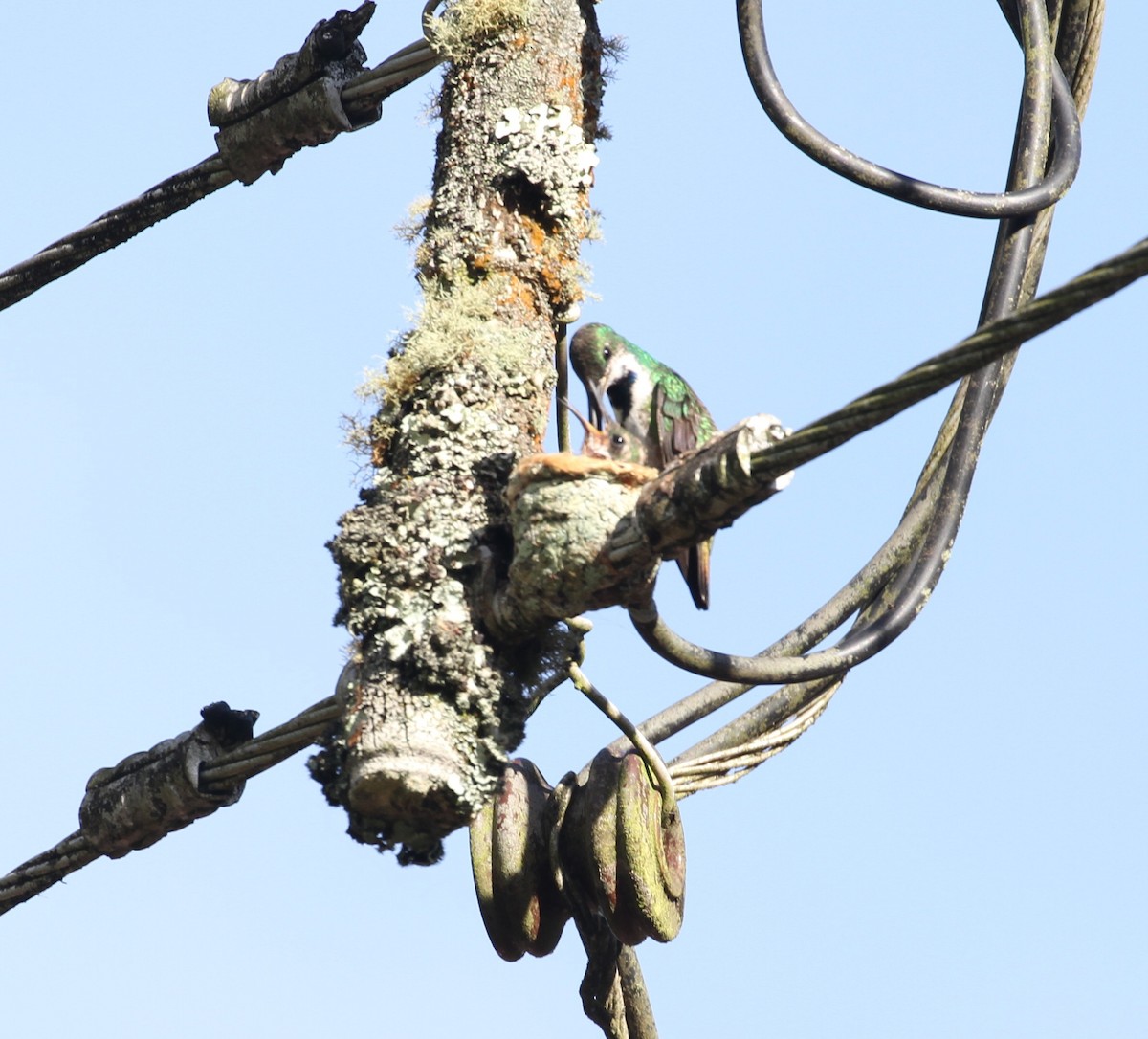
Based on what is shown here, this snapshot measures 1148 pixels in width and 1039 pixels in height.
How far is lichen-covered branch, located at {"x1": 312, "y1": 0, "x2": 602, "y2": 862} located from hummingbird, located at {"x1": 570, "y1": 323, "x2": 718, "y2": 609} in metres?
1.04

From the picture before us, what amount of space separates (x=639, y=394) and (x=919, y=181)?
1095mm

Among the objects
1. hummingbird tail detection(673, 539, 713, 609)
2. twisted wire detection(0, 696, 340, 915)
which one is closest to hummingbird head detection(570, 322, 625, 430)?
hummingbird tail detection(673, 539, 713, 609)

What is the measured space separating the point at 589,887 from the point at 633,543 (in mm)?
1183

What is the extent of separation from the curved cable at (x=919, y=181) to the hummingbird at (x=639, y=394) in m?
0.92

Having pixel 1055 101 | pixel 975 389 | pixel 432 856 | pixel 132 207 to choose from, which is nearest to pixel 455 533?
pixel 432 856

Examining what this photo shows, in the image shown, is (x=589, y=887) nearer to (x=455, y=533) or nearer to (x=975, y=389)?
(x=455, y=533)

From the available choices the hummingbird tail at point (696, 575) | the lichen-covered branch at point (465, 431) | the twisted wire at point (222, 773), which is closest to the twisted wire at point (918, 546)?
the lichen-covered branch at point (465, 431)

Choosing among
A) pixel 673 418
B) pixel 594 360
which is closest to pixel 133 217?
pixel 594 360

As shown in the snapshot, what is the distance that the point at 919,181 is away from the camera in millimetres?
4566

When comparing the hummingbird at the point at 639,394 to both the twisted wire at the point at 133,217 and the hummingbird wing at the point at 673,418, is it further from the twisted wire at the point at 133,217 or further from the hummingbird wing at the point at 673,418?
the twisted wire at the point at 133,217

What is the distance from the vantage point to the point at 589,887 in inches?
165

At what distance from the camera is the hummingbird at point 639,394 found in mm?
5250

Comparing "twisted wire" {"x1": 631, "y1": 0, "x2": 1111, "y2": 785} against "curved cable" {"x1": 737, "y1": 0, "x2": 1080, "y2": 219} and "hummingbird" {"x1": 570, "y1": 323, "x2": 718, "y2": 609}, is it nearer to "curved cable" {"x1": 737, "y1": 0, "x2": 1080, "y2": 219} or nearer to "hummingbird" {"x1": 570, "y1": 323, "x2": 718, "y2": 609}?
"curved cable" {"x1": 737, "y1": 0, "x2": 1080, "y2": 219}

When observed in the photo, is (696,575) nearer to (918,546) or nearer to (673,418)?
(673,418)
